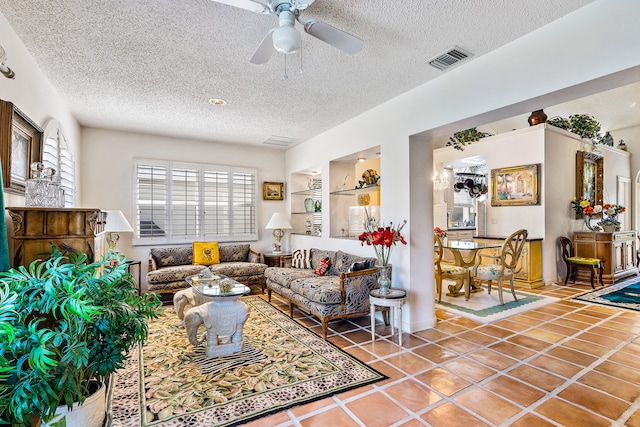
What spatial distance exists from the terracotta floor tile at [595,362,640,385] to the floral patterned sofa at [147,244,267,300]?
4.38m

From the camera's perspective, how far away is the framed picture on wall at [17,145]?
224 centimetres

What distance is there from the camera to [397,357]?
9.65 ft

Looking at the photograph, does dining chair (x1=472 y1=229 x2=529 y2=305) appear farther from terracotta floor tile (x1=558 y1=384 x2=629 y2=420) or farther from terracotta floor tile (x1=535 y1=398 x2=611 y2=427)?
terracotta floor tile (x1=535 y1=398 x2=611 y2=427)

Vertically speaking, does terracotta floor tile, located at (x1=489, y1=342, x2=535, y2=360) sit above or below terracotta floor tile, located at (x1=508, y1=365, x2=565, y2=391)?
below

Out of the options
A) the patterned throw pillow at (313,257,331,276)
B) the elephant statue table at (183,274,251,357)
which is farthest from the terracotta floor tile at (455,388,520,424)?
the patterned throw pillow at (313,257,331,276)

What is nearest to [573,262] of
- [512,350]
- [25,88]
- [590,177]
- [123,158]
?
[590,177]

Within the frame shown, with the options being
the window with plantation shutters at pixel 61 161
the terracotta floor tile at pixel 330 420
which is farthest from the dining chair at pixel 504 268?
the window with plantation shutters at pixel 61 161

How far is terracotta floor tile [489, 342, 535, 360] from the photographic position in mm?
2945

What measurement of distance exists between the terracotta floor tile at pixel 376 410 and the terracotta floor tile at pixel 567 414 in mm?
957

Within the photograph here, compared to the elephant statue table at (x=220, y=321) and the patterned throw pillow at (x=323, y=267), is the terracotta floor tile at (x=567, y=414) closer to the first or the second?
the elephant statue table at (x=220, y=321)

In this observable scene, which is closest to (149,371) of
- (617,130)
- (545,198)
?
(545,198)

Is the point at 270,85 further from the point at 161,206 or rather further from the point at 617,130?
the point at 617,130

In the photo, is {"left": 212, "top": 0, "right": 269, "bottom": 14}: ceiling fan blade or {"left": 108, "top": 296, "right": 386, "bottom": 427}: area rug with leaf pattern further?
{"left": 108, "top": 296, "right": 386, "bottom": 427}: area rug with leaf pattern

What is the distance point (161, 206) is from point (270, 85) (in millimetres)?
3370
